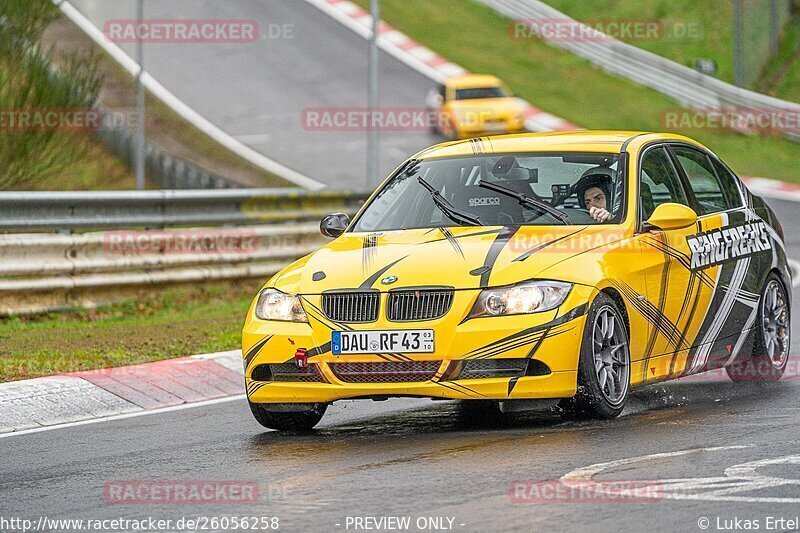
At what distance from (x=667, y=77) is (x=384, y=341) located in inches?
1209

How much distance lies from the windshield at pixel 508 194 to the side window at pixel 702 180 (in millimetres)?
878

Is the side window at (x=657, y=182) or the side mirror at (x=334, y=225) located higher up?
the side window at (x=657, y=182)

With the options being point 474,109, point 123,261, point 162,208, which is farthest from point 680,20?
point 123,261

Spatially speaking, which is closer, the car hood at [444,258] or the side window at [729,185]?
the car hood at [444,258]

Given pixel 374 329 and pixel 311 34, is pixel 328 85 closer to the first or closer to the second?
pixel 311 34

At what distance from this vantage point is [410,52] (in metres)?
40.9

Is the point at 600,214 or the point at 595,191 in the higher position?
the point at 595,191

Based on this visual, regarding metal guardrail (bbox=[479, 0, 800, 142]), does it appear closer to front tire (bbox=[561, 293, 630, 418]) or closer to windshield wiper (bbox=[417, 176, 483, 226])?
windshield wiper (bbox=[417, 176, 483, 226])

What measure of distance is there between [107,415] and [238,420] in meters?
0.93

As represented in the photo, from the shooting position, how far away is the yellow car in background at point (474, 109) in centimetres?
3392

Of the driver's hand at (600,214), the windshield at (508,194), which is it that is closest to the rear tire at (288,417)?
the windshield at (508,194)

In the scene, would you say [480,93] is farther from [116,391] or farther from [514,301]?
[514,301]

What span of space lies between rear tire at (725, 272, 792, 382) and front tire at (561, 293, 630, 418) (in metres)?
1.88

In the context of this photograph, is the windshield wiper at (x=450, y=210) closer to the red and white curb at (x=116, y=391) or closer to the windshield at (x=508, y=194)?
the windshield at (x=508, y=194)
